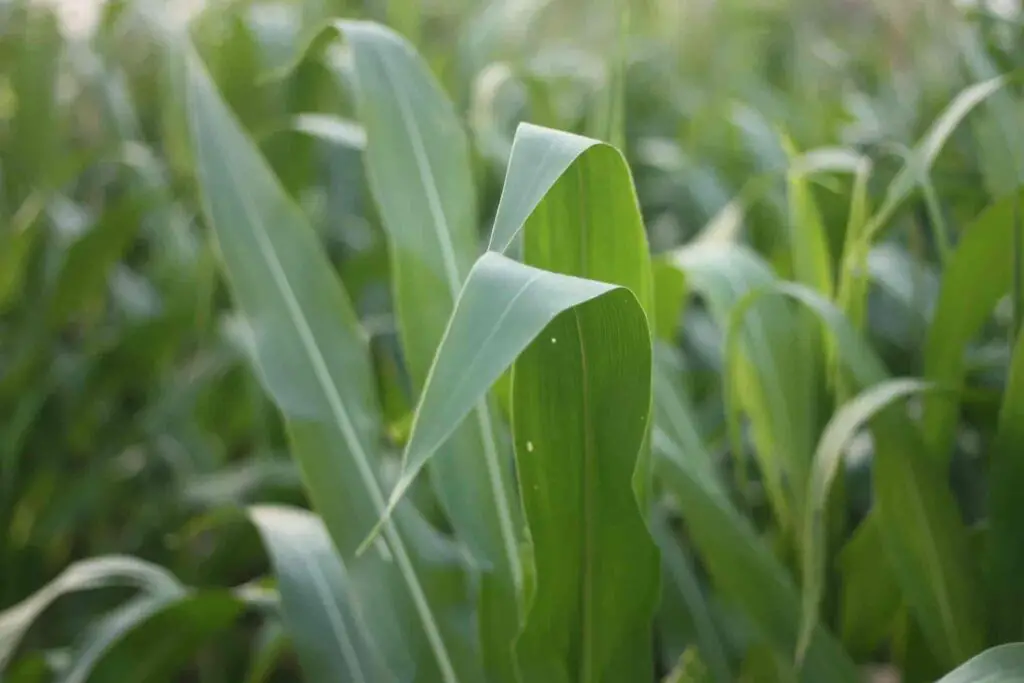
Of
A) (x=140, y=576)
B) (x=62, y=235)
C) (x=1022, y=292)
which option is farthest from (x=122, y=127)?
(x=1022, y=292)

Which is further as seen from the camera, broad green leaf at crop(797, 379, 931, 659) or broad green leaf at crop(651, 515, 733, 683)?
broad green leaf at crop(651, 515, 733, 683)

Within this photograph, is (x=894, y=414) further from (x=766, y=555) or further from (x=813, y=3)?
A: (x=813, y=3)

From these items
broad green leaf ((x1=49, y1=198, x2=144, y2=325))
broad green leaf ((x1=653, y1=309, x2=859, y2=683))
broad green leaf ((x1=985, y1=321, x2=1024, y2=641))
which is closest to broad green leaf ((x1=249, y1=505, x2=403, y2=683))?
broad green leaf ((x1=653, y1=309, x2=859, y2=683))

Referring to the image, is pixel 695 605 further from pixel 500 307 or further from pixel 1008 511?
pixel 500 307

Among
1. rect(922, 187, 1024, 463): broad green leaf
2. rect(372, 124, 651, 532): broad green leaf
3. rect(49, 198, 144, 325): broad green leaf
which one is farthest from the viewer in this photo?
rect(49, 198, 144, 325): broad green leaf

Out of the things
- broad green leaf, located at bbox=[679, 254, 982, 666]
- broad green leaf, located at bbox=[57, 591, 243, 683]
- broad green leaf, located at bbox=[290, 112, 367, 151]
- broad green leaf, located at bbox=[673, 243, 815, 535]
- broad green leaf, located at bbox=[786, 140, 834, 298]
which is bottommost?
broad green leaf, located at bbox=[57, 591, 243, 683]

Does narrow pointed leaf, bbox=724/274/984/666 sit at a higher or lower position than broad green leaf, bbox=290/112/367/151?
lower

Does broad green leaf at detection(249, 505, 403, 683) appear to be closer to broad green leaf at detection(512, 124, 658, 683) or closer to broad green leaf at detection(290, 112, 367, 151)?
broad green leaf at detection(512, 124, 658, 683)

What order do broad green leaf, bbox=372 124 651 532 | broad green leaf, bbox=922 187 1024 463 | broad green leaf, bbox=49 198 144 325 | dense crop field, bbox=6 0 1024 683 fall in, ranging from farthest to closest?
broad green leaf, bbox=49 198 144 325, broad green leaf, bbox=922 187 1024 463, dense crop field, bbox=6 0 1024 683, broad green leaf, bbox=372 124 651 532
